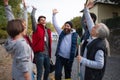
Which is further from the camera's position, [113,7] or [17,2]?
[113,7]

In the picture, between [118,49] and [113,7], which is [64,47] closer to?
[118,49]

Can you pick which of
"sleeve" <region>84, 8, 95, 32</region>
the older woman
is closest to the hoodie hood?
the older woman

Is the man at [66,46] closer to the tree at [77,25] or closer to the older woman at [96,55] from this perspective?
the older woman at [96,55]

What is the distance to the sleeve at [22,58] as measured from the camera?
477cm

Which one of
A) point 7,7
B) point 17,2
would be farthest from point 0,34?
point 7,7

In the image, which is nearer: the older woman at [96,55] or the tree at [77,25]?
the older woman at [96,55]

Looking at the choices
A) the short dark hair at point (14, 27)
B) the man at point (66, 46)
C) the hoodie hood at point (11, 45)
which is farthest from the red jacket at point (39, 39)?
the short dark hair at point (14, 27)

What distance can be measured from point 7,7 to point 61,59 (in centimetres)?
274

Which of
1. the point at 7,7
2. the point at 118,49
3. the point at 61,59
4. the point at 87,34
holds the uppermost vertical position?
the point at 7,7

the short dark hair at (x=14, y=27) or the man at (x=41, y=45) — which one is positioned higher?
the short dark hair at (x=14, y=27)

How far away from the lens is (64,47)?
800cm

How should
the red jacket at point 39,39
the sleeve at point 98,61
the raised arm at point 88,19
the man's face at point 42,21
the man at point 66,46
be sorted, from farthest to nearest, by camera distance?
the man's face at point 42,21, the red jacket at point 39,39, the man at point 66,46, the raised arm at point 88,19, the sleeve at point 98,61

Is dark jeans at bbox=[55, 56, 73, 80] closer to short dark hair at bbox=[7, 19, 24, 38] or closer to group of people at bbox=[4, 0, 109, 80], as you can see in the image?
group of people at bbox=[4, 0, 109, 80]

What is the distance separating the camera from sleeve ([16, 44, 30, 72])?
188 inches
